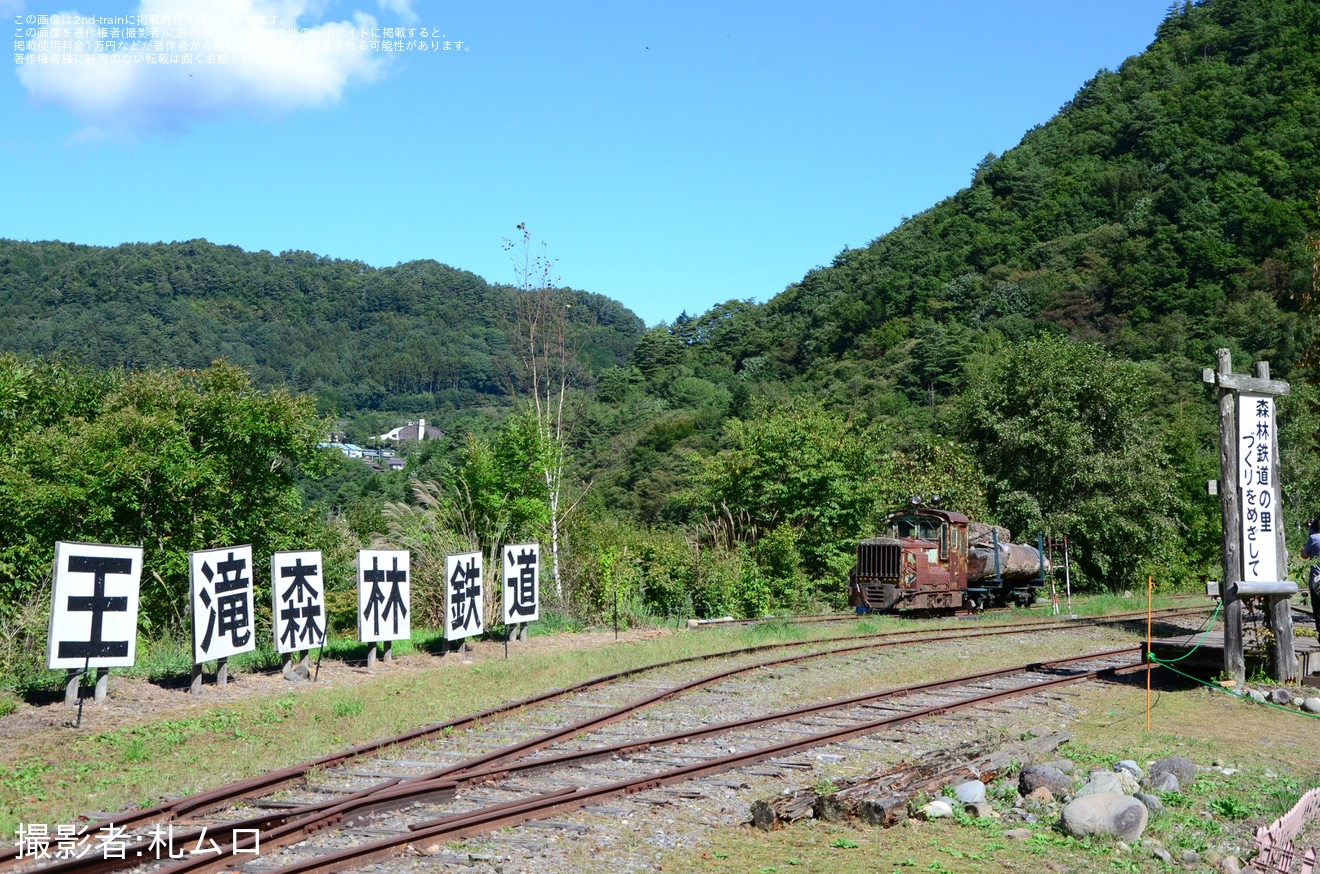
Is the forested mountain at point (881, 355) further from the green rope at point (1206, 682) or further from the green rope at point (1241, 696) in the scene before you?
the green rope at point (1241, 696)

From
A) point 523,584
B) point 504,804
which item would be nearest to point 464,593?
point 523,584

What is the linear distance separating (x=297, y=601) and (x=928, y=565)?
16043 millimetres

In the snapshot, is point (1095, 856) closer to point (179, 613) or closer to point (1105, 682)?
point (1105, 682)

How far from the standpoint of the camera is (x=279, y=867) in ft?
20.1

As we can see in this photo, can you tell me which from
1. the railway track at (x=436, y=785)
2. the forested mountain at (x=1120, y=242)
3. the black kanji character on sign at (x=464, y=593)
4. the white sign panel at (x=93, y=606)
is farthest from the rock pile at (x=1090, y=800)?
the forested mountain at (x=1120, y=242)

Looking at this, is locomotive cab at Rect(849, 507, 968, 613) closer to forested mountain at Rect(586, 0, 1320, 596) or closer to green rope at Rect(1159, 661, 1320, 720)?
forested mountain at Rect(586, 0, 1320, 596)

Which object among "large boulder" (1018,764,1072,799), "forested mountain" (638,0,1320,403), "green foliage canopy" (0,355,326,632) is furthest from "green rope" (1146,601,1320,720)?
"forested mountain" (638,0,1320,403)

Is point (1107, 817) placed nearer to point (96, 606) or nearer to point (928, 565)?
point (96, 606)

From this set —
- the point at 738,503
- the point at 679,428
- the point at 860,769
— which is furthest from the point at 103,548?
the point at 679,428

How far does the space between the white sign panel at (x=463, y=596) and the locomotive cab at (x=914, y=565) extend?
11.4 meters

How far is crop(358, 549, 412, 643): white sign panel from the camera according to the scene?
1455 cm

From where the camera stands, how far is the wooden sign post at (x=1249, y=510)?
1398 centimetres

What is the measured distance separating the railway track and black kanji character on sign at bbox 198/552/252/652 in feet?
11.7

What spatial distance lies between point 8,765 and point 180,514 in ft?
44.3
